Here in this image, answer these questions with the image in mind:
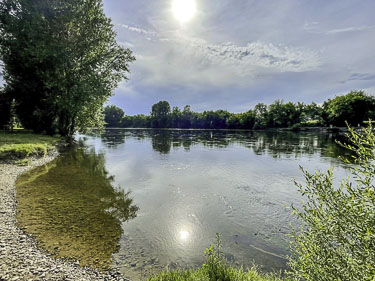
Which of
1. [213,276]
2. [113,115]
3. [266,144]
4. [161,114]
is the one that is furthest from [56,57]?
[113,115]

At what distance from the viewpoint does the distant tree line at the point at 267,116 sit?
88375 mm

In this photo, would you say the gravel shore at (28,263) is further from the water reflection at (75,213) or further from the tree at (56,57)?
the tree at (56,57)

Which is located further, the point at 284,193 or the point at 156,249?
the point at 284,193

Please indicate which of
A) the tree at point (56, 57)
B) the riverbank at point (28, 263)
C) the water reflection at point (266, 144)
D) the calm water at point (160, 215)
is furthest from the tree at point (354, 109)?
the riverbank at point (28, 263)

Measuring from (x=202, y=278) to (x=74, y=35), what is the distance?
34462mm

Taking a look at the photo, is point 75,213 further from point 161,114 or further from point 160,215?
point 161,114

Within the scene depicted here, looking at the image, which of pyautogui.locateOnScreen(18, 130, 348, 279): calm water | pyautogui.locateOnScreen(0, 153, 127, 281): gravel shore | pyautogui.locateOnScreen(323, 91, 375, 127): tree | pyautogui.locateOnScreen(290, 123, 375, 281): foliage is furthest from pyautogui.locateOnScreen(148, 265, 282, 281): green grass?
pyautogui.locateOnScreen(323, 91, 375, 127): tree

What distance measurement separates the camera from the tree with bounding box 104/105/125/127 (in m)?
164

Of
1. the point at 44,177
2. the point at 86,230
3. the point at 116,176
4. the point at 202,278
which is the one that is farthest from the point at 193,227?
the point at 44,177

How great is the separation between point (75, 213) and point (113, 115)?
169925 millimetres

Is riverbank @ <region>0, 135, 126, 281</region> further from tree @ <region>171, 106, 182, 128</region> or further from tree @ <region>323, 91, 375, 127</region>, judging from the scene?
tree @ <region>171, 106, 182, 128</region>

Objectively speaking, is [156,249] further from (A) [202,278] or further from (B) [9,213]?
(B) [9,213]

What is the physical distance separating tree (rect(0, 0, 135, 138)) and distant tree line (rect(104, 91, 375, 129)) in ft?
279

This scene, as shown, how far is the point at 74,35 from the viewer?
91.6ft
